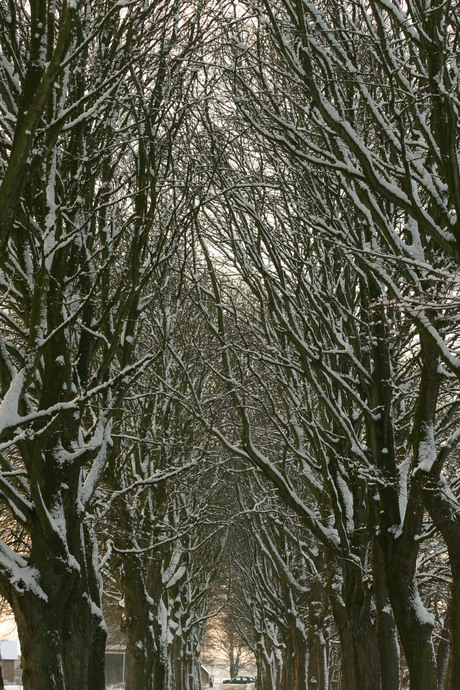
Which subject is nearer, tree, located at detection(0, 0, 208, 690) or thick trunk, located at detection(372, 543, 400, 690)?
tree, located at detection(0, 0, 208, 690)

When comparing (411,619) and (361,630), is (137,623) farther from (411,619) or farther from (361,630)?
(411,619)

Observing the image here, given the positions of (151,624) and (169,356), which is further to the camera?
(169,356)

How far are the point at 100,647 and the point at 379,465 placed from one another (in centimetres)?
390

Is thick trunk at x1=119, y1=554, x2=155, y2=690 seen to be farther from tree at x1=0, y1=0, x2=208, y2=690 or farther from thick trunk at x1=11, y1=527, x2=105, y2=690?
thick trunk at x1=11, y1=527, x2=105, y2=690

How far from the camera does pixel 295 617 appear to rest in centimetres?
1655

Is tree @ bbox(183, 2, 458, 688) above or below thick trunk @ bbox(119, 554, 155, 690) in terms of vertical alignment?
above

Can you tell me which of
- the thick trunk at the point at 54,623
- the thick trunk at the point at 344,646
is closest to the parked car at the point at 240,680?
the thick trunk at the point at 344,646

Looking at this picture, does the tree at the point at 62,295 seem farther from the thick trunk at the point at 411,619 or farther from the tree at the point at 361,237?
the thick trunk at the point at 411,619

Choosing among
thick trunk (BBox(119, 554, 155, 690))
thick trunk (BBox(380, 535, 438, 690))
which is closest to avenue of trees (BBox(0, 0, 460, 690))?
thick trunk (BBox(380, 535, 438, 690))

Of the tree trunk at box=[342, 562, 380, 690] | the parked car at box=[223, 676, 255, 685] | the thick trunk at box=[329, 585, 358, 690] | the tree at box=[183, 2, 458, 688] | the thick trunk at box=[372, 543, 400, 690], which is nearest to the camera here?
the tree at box=[183, 2, 458, 688]

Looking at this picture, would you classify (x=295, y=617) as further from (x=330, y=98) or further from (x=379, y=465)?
(x=330, y=98)

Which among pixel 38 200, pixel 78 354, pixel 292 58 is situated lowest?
pixel 78 354

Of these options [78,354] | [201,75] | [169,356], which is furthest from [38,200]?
[169,356]

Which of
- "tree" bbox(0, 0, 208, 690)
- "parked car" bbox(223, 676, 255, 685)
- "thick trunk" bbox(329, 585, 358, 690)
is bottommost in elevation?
"parked car" bbox(223, 676, 255, 685)
